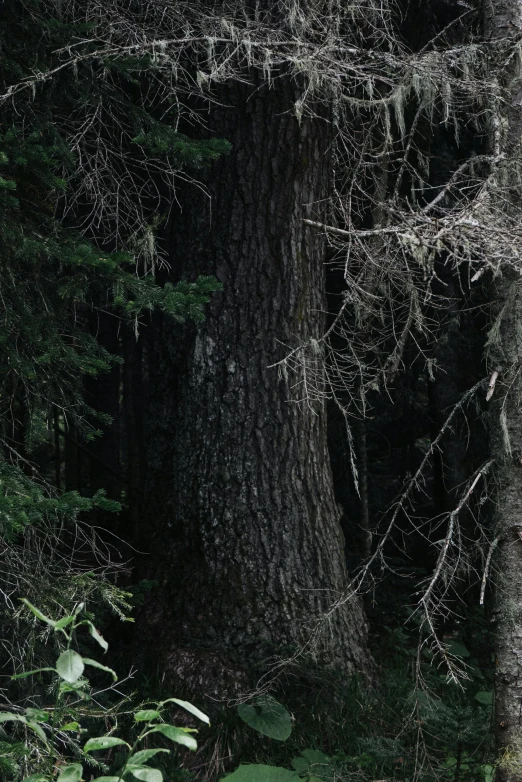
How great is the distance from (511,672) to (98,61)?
406 centimetres

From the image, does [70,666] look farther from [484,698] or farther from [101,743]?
[484,698]

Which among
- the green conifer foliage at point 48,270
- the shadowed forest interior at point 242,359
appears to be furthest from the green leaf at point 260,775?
the green conifer foliage at point 48,270

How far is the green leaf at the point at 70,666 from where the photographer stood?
6.81ft

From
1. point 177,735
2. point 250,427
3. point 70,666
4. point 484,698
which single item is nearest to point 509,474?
point 250,427

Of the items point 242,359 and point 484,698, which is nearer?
point 242,359

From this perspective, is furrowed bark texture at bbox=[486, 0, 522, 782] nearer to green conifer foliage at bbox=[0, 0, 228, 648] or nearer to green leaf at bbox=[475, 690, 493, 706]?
green conifer foliage at bbox=[0, 0, 228, 648]

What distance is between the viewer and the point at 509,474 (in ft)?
14.1

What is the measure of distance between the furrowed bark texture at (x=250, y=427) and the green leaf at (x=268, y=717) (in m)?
0.54

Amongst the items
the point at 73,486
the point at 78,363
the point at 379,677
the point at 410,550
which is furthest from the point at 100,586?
the point at 73,486

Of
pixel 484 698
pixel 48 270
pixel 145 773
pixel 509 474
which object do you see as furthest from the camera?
pixel 484 698

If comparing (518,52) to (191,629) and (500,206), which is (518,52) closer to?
(500,206)

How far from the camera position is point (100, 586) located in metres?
4.02

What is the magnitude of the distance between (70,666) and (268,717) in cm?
301

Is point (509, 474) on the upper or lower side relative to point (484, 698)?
upper
